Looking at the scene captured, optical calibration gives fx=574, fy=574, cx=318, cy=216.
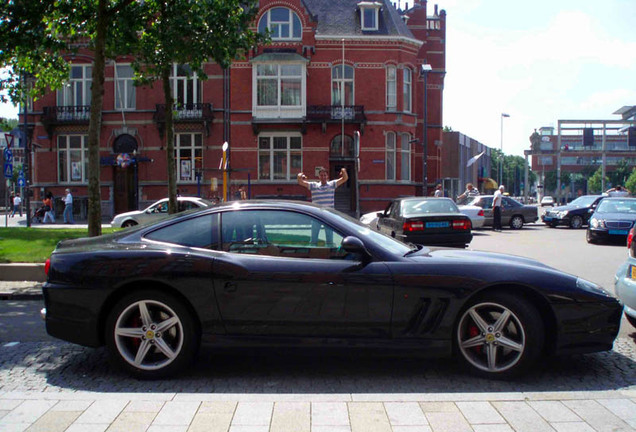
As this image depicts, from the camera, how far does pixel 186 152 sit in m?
33.8

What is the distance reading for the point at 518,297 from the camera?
4.62 meters

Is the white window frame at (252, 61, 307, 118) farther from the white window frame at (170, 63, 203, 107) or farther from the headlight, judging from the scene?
the headlight

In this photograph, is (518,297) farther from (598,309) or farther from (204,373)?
(204,373)

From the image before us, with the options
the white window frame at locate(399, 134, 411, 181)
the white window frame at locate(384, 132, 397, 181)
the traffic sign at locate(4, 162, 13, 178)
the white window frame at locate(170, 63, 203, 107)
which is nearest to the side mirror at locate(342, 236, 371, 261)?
the traffic sign at locate(4, 162, 13, 178)

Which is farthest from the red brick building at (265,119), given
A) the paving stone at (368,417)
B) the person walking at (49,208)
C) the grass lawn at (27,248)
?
the paving stone at (368,417)

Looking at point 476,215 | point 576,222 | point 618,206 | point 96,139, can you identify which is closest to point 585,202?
point 576,222

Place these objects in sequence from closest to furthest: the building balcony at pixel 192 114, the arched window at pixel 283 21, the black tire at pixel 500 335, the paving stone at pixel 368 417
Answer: the paving stone at pixel 368 417, the black tire at pixel 500 335, the building balcony at pixel 192 114, the arched window at pixel 283 21

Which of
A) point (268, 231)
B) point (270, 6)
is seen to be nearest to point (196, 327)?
point (268, 231)

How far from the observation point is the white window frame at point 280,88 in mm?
32969

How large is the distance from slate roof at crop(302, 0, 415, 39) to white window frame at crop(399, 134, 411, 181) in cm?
616

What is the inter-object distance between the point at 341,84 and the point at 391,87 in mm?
3011

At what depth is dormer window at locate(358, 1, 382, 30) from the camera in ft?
113

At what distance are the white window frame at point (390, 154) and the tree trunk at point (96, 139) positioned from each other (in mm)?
24001

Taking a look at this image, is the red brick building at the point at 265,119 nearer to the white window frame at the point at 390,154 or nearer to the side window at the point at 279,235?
the white window frame at the point at 390,154
